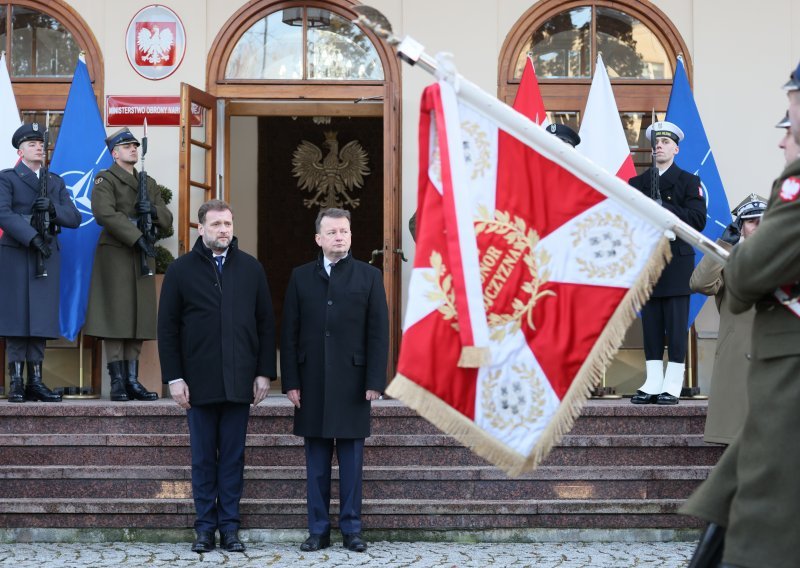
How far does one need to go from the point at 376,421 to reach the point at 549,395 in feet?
12.4

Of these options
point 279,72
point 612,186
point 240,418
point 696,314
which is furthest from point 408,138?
point 612,186

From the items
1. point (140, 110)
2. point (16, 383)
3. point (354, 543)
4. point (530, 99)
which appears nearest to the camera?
point (354, 543)

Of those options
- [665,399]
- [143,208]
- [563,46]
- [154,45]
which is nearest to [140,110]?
[154,45]

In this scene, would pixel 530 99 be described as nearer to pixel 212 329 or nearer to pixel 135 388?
pixel 135 388

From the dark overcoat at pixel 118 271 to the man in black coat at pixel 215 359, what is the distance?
2220 millimetres

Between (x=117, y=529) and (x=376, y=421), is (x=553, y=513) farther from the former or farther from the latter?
(x=117, y=529)

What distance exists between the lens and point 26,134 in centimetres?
909

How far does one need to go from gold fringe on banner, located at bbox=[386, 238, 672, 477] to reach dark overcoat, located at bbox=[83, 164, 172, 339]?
536cm

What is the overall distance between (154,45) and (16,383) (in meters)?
3.21

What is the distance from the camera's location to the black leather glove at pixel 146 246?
9.20 m

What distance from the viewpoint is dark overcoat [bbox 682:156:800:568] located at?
3586 millimetres

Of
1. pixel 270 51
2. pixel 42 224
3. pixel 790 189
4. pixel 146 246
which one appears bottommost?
pixel 146 246

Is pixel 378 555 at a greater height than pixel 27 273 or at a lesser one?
lesser

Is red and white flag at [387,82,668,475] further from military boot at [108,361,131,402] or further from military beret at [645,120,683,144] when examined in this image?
military boot at [108,361,131,402]
